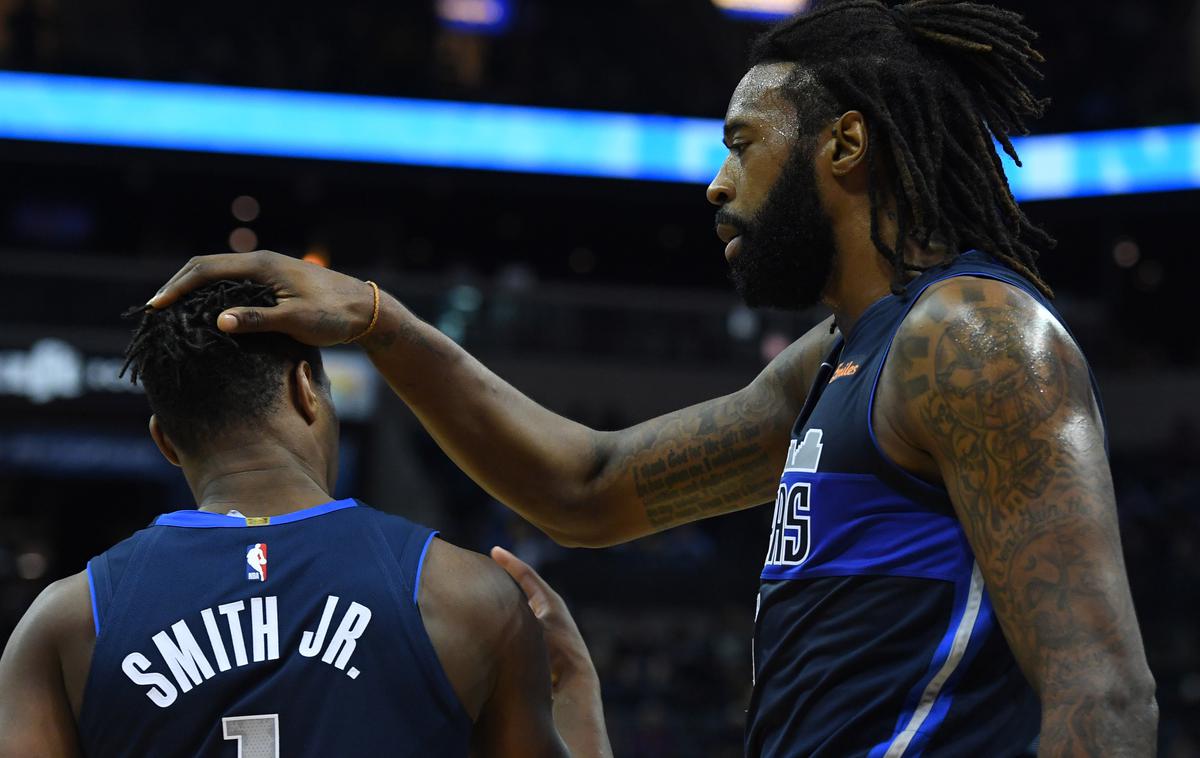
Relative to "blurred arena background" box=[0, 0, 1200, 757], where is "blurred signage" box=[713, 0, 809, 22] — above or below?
above

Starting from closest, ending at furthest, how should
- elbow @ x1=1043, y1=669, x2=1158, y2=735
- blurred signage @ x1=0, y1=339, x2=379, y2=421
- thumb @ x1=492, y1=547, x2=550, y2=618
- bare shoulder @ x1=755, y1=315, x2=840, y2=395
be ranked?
elbow @ x1=1043, y1=669, x2=1158, y2=735, thumb @ x1=492, y1=547, x2=550, y2=618, bare shoulder @ x1=755, y1=315, x2=840, y2=395, blurred signage @ x1=0, y1=339, x2=379, y2=421

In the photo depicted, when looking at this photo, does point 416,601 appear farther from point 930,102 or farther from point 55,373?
point 55,373

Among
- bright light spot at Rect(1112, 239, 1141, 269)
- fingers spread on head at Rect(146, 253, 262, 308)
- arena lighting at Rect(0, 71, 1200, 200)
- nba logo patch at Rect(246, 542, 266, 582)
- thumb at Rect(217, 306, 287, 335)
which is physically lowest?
bright light spot at Rect(1112, 239, 1141, 269)

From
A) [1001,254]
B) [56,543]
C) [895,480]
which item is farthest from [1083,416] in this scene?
[56,543]

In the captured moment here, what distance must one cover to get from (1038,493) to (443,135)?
12024mm

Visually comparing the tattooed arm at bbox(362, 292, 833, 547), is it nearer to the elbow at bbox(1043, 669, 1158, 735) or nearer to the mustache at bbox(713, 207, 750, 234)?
the mustache at bbox(713, 207, 750, 234)

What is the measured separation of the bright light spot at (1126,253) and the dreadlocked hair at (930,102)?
51.3ft

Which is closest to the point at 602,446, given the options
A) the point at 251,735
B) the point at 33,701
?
the point at 251,735

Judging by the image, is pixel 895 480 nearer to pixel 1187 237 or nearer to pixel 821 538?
pixel 821 538

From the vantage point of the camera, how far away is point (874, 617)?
198cm

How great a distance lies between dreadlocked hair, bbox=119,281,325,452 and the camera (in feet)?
7.00

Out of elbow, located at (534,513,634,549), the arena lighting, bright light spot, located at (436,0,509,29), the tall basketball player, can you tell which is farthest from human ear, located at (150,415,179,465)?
bright light spot, located at (436,0,509,29)

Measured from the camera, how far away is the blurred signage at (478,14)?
15.9m

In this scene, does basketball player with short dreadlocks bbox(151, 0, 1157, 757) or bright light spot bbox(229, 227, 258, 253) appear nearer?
basketball player with short dreadlocks bbox(151, 0, 1157, 757)
